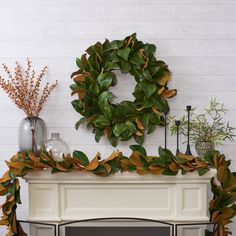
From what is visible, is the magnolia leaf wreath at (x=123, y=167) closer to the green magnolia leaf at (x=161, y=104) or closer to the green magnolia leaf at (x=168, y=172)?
the green magnolia leaf at (x=168, y=172)

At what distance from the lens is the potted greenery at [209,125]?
2830 mm

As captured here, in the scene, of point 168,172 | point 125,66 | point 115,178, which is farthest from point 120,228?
point 125,66

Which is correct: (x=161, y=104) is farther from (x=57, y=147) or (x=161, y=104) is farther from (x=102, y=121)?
(x=57, y=147)

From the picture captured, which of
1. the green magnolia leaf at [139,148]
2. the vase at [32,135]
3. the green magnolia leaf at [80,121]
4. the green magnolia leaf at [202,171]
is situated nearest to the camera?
the green magnolia leaf at [202,171]

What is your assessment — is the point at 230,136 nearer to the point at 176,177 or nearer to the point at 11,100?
the point at 176,177

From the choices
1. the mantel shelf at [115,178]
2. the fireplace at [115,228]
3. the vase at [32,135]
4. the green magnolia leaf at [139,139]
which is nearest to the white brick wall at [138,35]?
the green magnolia leaf at [139,139]

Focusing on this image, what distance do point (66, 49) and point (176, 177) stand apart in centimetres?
114

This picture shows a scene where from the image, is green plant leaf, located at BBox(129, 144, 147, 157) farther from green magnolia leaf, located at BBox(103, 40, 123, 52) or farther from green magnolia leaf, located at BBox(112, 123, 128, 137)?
green magnolia leaf, located at BBox(103, 40, 123, 52)

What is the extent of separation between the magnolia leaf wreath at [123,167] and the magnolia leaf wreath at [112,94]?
28 centimetres

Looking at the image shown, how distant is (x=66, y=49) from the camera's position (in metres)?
2.95

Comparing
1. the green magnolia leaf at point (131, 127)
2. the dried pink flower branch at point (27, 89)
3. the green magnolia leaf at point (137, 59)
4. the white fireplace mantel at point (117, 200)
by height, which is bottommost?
the white fireplace mantel at point (117, 200)

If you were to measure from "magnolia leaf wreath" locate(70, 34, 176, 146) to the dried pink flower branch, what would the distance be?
222 millimetres

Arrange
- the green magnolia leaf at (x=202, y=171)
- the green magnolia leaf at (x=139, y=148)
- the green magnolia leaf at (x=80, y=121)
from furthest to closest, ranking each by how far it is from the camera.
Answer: the green magnolia leaf at (x=80, y=121) → the green magnolia leaf at (x=139, y=148) → the green magnolia leaf at (x=202, y=171)

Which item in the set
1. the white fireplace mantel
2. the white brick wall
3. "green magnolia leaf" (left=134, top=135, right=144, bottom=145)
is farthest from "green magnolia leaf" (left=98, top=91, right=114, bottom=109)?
the white fireplace mantel
